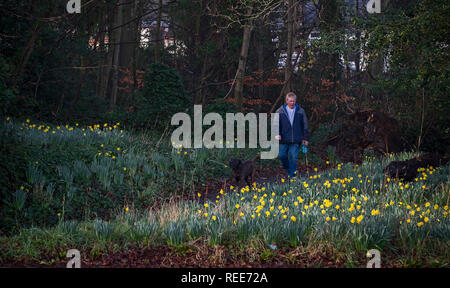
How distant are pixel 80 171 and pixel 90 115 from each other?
740 cm

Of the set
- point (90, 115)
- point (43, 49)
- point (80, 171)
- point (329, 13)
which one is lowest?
point (80, 171)

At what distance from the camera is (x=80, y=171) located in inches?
368

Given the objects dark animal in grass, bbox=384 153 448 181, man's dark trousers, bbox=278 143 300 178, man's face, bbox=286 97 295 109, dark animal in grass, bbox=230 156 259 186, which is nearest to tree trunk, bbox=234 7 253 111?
man's dark trousers, bbox=278 143 300 178

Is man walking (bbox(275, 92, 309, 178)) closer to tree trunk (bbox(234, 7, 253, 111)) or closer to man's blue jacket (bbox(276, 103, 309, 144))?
man's blue jacket (bbox(276, 103, 309, 144))

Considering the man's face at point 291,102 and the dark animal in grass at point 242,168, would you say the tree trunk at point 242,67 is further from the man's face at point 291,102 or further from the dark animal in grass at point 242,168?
the dark animal in grass at point 242,168

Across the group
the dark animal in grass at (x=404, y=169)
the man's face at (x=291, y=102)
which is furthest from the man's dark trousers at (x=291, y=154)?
the dark animal in grass at (x=404, y=169)

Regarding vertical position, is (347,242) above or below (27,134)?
below

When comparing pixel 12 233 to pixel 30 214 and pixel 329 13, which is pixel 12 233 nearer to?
pixel 30 214

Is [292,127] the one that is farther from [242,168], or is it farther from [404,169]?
[404,169]

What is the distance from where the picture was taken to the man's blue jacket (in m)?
11.0

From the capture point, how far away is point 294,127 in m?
11.0

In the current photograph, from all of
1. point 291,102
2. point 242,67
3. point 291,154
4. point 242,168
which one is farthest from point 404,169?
point 242,67
